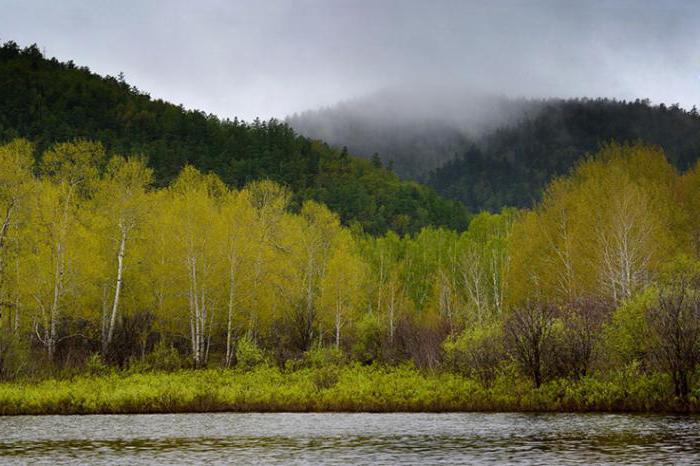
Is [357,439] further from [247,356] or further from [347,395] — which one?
[247,356]

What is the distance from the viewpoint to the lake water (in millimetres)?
20062

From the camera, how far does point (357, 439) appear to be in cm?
2491

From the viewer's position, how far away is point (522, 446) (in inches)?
856

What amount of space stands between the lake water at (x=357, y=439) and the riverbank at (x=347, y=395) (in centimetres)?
251

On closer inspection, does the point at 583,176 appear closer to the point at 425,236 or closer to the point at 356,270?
the point at 356,270

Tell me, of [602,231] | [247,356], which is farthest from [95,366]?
[602,231]

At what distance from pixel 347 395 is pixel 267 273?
20.9m

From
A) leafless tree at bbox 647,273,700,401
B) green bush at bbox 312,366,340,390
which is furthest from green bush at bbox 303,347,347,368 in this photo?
leafless tree at bbox 647,273,700,401

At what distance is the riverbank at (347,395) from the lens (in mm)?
33375

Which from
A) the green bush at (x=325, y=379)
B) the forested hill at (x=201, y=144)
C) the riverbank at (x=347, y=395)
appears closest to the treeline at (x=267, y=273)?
the riverbank at (x=347, y=395)

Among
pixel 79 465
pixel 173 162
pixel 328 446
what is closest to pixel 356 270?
pixel 328 446

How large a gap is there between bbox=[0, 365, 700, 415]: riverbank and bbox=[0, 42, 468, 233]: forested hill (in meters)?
88.3

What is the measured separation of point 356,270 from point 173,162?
8460 centimetres

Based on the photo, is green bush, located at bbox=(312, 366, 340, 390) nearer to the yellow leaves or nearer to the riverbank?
the riverbank
